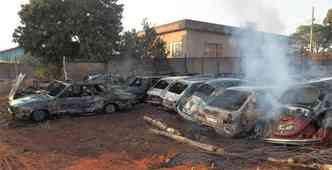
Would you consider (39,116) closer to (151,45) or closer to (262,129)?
(262,129)

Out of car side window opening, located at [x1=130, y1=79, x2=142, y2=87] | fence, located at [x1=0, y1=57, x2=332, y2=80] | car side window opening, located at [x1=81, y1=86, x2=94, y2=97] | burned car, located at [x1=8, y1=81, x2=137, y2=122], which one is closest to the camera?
burned car, located at [x1=8, y1=81, x2=137, y2=122]

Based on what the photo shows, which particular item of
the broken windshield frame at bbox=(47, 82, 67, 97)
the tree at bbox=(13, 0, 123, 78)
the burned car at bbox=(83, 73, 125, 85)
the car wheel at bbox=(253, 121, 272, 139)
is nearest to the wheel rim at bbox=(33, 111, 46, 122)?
the broken windshield frame at bbox=(47, 82, 67, 97)

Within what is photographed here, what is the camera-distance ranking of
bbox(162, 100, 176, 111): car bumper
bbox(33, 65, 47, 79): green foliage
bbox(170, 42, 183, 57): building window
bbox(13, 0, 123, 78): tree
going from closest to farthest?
bbox(162, 100, 176, 111): car bumper
bbox(13, 0, 123, 78): tree
bbox(33, 65, 47, 79): green foliage
bbox(170, 42, 183, 57): building window

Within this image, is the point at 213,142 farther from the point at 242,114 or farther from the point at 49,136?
the point at 49,136

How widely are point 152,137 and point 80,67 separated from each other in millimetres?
11549

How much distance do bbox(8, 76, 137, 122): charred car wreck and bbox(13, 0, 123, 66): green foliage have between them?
8.03 meters

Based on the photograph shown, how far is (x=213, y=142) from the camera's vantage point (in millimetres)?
6719

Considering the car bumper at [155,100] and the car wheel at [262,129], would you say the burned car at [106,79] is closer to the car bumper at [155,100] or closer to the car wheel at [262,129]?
the car bumper at [155,100]

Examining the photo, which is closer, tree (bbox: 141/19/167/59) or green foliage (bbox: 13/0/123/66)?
green foliage (bbox: 13/0/123/66)

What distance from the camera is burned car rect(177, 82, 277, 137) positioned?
6.69 m

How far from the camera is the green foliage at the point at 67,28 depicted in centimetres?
1777

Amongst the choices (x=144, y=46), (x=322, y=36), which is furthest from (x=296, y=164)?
(x=322, y=36)

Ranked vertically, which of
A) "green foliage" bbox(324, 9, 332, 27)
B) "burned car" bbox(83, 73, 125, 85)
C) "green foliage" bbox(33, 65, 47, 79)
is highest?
"green foliage" bbox(324, 9, 332, 27)

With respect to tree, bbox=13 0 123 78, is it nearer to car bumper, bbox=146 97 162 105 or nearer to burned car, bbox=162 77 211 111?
car bumper, bbox=146 97 162 105
